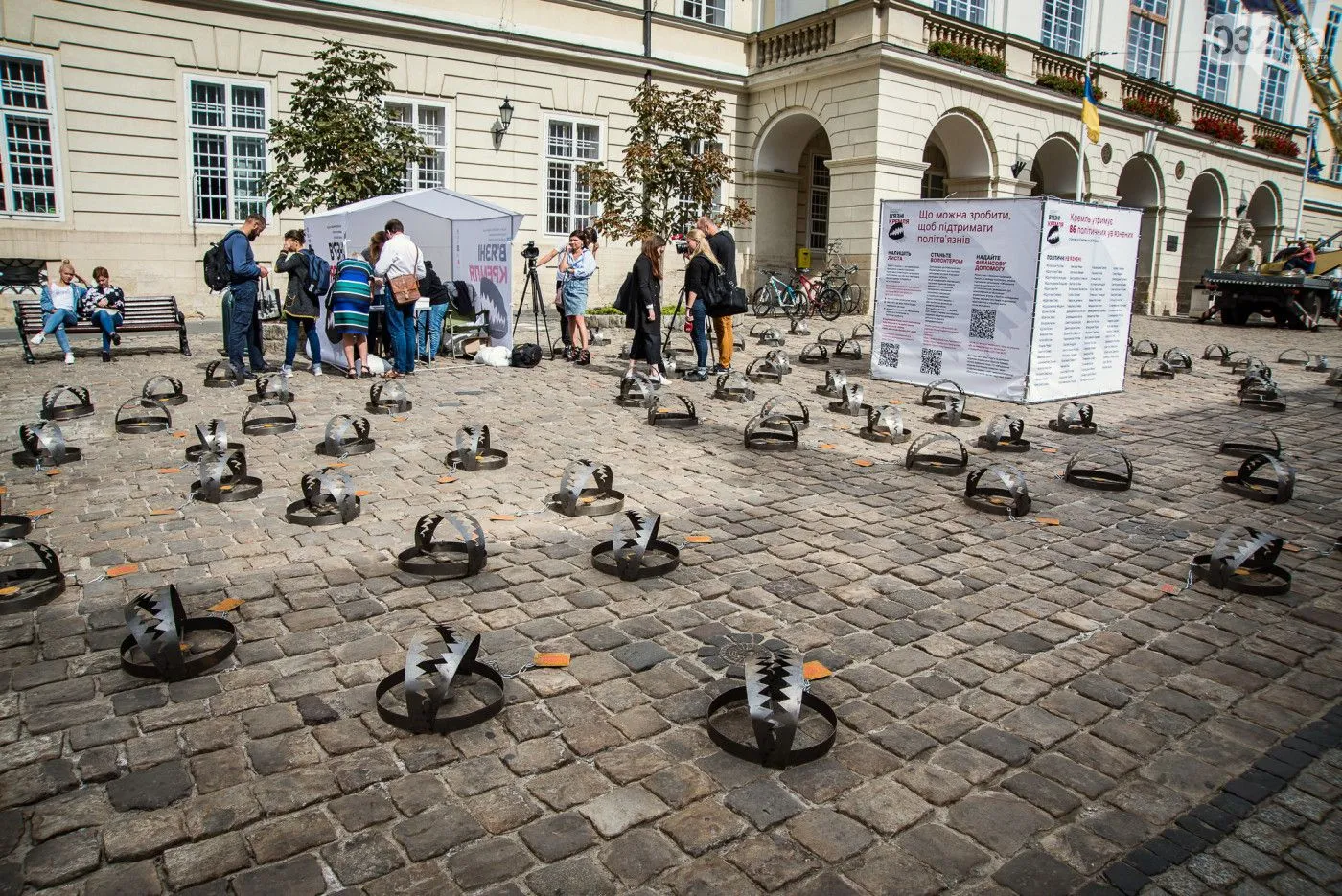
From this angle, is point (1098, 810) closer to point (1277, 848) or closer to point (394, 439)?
point (1277, 848)

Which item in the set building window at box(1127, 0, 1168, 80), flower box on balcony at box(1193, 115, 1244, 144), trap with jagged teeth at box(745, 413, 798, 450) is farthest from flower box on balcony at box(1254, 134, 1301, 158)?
trap with jagged teeth at box(745, 413, 798, 450)

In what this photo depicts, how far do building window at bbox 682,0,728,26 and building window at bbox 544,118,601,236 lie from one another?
4.68 metres

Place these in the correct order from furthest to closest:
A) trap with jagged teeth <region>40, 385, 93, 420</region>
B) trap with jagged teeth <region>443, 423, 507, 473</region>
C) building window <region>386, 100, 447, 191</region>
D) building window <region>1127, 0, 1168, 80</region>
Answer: building window <region>1127, 0, 1168, 80</region> < building window <region>386, 100, 447, 191</region> < trap with jagged teeth <region>40, 385, 93, 420</region> < trap with jagged teeth <region>443, 423, 507, 473</region>

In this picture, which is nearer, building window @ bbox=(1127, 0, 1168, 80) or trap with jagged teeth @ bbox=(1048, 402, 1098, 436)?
trap with jagged teeth @ bbox=(1048, 402, 1098, 436)

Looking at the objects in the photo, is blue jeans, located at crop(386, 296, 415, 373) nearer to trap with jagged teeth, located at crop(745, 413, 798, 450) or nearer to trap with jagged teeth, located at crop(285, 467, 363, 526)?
trap with jagged teeth, located at crop(745, 413, 798, 450)

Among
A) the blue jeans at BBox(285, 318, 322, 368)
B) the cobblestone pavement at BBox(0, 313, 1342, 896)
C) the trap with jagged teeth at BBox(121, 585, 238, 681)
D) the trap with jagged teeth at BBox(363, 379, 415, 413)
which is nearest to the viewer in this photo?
the cobblestone pavement at BBox(0, 313, 1342, 896)

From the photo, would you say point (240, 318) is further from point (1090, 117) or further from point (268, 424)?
point (1090, 117)

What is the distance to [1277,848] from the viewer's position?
2.84 metres

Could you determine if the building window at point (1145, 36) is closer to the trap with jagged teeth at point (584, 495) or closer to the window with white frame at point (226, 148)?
the window with white frame at point (226, 148)

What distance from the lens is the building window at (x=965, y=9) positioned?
24.6 metres

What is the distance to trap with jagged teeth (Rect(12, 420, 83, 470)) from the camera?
704 cm

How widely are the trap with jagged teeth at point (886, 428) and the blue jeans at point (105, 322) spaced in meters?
11.1

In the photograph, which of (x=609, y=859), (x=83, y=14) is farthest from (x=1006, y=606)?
(x=83, y=14)

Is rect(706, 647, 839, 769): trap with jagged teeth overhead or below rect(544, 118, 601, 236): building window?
below
